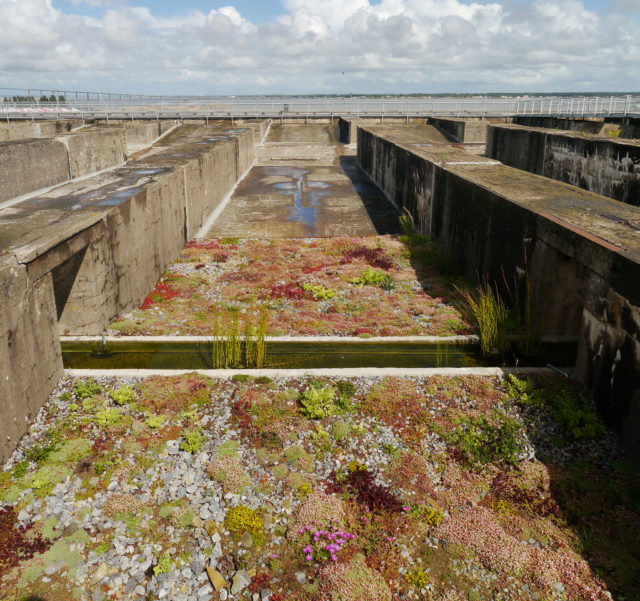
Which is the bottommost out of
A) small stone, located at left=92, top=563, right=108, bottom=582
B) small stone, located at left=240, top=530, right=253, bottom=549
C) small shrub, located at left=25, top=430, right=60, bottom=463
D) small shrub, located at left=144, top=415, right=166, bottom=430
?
small stone, located at left=92, top=563, right=108, bottom=582

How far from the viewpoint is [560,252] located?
334 inches

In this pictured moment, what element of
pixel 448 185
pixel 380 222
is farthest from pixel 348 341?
pixel 380 222

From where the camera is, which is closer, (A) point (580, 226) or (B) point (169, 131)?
(A) point (580, 226)

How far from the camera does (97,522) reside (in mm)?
5352

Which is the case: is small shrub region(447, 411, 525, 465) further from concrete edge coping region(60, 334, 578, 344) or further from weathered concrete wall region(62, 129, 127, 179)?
weathered concrete wall region(62, 129, 127, 179)

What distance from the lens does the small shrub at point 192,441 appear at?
6352mm

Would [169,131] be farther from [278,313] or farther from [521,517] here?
[521,517]

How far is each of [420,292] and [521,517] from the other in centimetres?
679

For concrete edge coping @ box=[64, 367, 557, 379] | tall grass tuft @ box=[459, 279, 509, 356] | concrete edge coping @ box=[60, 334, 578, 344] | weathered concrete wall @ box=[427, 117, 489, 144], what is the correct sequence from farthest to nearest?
weathered concrete wall @ box=[427, 117, 489, 144]
concrete edge coping @ box=[60, 334, 578, 344]
tall grass tuft @ box=[459, 279, 509, 356]
concrete edge coping @ box=[64, 367, 557, 379]

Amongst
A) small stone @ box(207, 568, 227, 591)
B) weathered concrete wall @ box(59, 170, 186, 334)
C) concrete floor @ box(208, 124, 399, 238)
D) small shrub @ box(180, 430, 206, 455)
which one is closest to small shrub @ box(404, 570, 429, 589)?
small stone @ box(207, 568, 227, 591)

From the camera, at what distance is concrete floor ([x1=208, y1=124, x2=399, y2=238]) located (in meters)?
17.8

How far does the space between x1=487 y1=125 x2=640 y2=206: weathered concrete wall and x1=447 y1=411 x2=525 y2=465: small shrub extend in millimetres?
10721

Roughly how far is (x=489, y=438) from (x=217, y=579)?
12.0 ft

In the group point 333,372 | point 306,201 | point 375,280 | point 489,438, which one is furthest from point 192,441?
point 306,201
